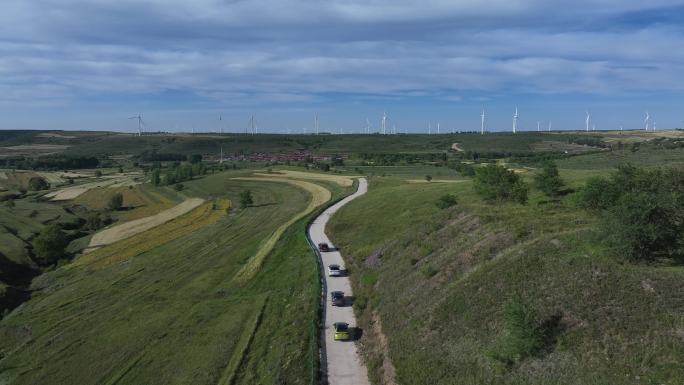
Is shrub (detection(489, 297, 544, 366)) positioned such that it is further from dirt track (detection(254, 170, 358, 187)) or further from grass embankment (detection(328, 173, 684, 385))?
dirt track (detection(254, 170, 358, 187))

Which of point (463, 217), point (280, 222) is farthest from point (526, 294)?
point (280, 222)

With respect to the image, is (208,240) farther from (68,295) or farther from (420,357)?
(420,357)

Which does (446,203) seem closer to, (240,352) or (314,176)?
(240,352)

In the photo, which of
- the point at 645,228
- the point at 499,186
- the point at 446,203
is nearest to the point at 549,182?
the point at 499,186

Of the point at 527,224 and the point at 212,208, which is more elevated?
the point at 527,224

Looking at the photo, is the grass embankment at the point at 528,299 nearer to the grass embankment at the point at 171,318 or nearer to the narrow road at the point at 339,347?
the narrow road at the point at 339,347

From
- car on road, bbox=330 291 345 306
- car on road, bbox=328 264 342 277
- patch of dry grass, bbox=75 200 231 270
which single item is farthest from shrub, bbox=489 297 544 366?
patch of dry grass, bbox=75 200 231 270

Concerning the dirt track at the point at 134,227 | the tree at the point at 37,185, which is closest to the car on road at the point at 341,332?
the dirt track at the point at 134,227
